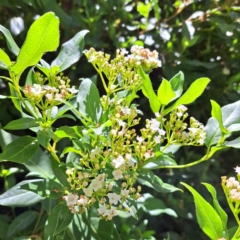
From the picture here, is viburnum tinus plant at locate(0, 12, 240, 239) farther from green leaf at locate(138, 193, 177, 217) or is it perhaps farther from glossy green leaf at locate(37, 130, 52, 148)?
green leaf at locate(138, 193, 177, 217)

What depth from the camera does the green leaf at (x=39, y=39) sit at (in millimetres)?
470

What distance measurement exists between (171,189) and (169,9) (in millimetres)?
660

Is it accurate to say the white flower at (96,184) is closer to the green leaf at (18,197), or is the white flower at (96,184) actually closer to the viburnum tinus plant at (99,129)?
the viburnum tinus plant at (99,129)

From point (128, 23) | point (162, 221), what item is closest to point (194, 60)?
point (128, 23)

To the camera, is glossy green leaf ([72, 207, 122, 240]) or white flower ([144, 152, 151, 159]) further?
glossy green leaf ([72, 207, 122, 240])

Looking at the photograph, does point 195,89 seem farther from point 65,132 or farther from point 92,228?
point 92,228

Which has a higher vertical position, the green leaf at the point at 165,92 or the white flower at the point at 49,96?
the white flower at the point at 49,96

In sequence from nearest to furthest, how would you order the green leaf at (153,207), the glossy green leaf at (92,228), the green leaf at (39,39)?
the green leaf at (39,39)
the glossy green leaf at (92,228)
the green leaf at (153,207)

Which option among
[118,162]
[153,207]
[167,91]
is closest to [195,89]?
[167,91]

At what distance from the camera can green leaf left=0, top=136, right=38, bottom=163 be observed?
0.58 meters

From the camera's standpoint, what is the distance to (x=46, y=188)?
0.62 metres

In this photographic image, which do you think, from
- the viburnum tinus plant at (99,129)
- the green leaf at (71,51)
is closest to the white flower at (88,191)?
the viburnum tinus plant at (99,129)

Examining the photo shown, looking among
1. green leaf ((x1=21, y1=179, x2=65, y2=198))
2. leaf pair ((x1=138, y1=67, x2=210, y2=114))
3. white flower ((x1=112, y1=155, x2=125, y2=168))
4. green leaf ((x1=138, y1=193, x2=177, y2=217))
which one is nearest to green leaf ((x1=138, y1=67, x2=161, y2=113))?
leaf pair ((x1=138, y1=67, x2=210, y2=114))

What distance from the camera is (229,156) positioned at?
1307 mm
